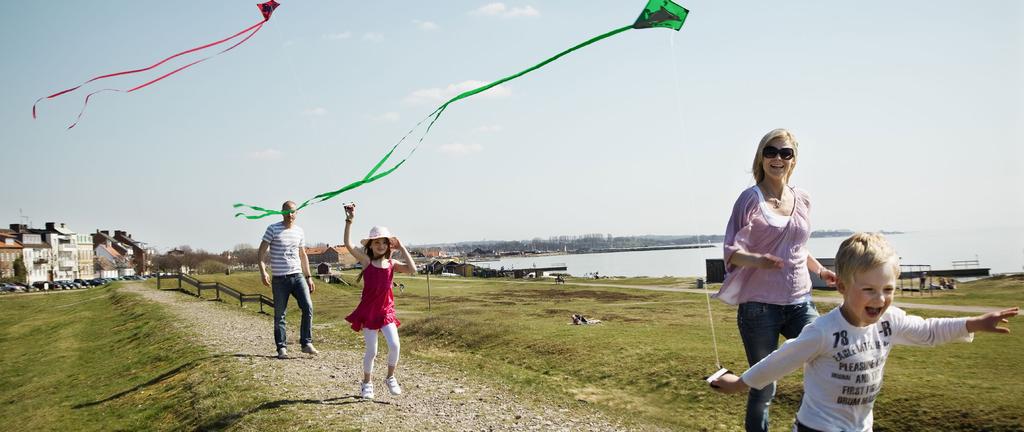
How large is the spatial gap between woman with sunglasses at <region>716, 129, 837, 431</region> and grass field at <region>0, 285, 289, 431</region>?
5.18m

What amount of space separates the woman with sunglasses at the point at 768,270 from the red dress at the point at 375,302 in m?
4.18

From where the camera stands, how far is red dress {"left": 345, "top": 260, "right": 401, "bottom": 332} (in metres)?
7.31

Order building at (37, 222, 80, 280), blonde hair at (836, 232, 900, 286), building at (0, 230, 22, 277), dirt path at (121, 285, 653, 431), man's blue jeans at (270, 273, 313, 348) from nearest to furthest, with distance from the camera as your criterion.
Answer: blonde hair at (836, 232, 900, 286) < dirt path at (121, 285, 653, 431) < man's blue jeans at (270, 273, 313, 348) < building at (0, 230, 22, 277) < building at (37, 222, 80, 280)

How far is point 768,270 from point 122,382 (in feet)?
38.9

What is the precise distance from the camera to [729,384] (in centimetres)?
300

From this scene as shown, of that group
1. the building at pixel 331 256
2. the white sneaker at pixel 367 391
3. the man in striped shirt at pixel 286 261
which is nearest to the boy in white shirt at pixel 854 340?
the white sneaker at pixel 367 391

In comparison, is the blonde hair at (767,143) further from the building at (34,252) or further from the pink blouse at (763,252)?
the building at (34,252)

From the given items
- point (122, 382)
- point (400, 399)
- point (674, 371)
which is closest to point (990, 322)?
point (400, 399)

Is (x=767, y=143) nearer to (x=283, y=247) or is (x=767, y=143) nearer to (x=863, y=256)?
(x=863, y=256)

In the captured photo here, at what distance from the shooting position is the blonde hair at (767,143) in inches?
175

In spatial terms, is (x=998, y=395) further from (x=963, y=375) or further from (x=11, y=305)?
(x=11, y=305)

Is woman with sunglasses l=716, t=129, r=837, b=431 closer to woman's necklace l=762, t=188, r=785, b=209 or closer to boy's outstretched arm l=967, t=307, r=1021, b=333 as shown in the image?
woman's necklace l=762, t=188, r=785, b=209

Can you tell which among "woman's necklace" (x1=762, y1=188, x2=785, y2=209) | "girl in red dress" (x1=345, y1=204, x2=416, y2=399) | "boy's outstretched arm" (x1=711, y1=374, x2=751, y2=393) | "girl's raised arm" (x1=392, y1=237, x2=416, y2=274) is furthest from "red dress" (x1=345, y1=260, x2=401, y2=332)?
"boy's outstretched arm" (x1=711, y1=374, x2=751, y2=393)

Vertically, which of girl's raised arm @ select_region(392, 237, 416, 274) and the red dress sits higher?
girl's raised arm @ select_region(392, 237, 416, 274)
